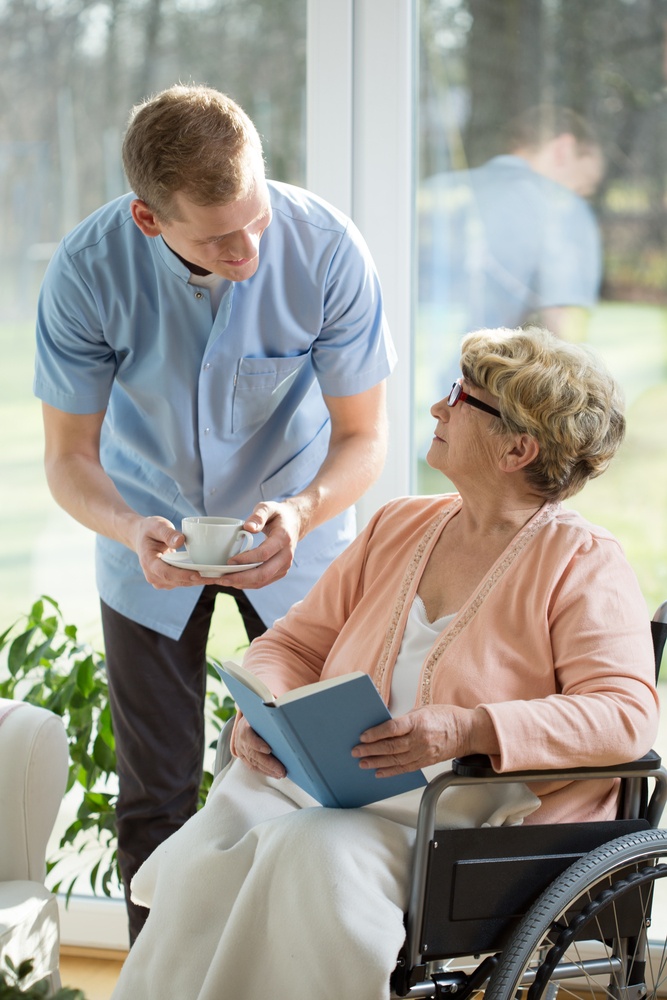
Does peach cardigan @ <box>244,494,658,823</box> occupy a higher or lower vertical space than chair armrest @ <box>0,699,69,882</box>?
higher

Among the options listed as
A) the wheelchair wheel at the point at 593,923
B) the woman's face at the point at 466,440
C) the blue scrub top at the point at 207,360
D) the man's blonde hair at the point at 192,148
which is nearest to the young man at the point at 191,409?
the blue scrub top at the point at 207,360

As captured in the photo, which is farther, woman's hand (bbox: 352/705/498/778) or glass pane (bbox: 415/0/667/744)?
glass pane (bbox: 415/0/667/744)

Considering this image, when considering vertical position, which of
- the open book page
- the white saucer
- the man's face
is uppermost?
the man's face

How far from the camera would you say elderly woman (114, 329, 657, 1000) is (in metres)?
1.53

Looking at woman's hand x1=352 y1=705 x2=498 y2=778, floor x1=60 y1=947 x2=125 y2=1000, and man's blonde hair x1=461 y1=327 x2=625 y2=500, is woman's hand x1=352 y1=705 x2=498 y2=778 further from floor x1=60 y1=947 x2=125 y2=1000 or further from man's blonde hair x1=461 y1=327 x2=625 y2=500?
floor x1=60 y1=947 x2=125 y2=1000

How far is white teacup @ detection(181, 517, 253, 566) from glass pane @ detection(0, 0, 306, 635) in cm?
105

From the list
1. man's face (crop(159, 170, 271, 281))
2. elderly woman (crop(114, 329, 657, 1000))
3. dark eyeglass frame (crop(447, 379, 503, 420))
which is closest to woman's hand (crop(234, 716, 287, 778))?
elderly woman (crop(114, 329, 657, 1000))

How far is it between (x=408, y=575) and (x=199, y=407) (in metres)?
0.53

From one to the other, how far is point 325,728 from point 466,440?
1.94ft

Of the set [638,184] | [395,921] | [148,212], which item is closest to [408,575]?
[395,921]

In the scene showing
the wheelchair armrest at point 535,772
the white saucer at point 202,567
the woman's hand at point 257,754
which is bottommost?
the woman's hand at point 257,754

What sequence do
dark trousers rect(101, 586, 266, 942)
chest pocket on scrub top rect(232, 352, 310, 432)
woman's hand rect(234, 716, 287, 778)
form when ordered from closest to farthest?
1. woman's hand rect(234, 716, 287, 778)
2. chest pocket on scrub top rect(232, 352, 310, 432)
3. dark trousers rect(101, 586, 266, 942)

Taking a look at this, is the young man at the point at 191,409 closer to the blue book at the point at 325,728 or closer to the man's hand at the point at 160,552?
the man's hand at the point at 160,552

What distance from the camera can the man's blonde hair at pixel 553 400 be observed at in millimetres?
1833
